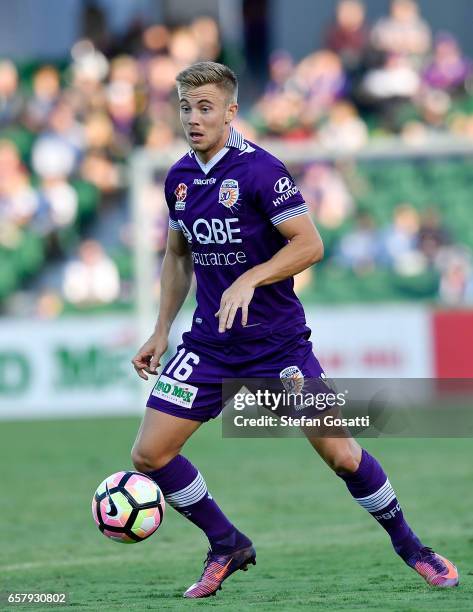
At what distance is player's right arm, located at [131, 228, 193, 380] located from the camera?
6355 mm

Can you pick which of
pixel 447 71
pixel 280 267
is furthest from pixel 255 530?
pixel 447 71

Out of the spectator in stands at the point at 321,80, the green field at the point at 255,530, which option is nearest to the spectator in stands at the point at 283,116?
the spectator in stands at the point at 321,80

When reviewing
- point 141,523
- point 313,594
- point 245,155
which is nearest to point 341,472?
point 313,594

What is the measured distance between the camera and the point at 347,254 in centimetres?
1484

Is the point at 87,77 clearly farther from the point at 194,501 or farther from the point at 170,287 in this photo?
the point at 194,501

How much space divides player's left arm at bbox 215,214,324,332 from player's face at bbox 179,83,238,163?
0.51 metres

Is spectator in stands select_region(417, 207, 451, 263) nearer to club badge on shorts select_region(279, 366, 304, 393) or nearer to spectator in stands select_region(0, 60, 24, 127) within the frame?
spectator in stands select_region(0, 60, 24, 127)

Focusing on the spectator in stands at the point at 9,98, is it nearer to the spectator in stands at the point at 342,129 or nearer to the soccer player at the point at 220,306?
the spectator in stands at the point at 342,129

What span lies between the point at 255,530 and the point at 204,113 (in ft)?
10.9

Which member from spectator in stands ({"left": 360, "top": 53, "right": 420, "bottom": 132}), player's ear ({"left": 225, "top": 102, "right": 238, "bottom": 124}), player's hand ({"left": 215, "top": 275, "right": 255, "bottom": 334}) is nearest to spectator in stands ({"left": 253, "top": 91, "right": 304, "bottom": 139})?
spectator in stands ({"left": 360, "top": 53, "right": 420, "bottom": 132})

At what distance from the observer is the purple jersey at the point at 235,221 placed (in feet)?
19.4

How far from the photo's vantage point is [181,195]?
6.09 m

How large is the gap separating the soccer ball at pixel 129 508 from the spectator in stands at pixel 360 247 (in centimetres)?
888

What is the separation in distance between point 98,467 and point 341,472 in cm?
561
